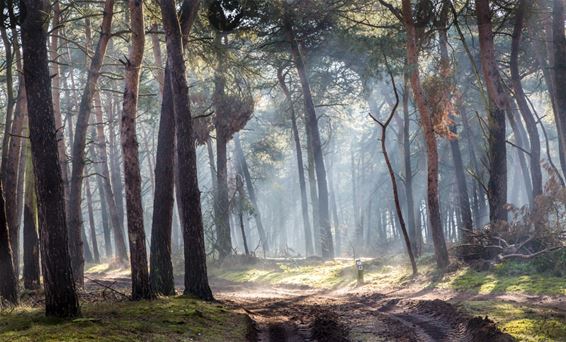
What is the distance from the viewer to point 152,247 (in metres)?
14.7

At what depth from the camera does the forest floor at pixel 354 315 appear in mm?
9148

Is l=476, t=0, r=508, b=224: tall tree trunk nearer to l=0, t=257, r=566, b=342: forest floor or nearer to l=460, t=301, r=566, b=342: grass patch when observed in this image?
l=0, t=257, r=566, b=342: forest floor

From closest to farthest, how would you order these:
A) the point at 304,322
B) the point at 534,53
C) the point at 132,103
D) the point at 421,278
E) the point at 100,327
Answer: the point at 100,327 < the point at 304,322 < the point at 132,103 < the point at 421,278 < the point at 534,53

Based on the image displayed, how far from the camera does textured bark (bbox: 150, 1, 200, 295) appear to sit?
14.6 m

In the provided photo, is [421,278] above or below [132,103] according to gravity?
below

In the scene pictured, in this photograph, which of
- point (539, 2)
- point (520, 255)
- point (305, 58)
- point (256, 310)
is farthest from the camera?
point (305, 58)

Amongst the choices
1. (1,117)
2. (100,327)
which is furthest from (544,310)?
(1,117)

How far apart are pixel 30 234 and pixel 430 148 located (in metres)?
12.3

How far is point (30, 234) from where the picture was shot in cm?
1609

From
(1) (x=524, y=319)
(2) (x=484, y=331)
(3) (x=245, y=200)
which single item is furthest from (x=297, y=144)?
(2) (x=484, y=331)

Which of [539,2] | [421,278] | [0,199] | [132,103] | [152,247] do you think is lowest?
[421,278]

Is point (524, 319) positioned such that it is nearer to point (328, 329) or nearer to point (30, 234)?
point (328, 329)

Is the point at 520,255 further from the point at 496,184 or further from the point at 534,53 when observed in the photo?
the point at 534,53

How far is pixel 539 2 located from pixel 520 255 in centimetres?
956
